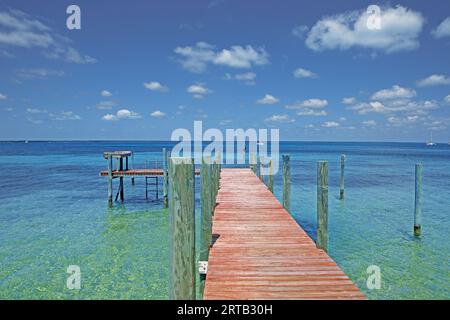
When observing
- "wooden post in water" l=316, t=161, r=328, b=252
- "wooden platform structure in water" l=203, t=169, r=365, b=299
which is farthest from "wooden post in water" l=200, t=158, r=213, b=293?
"wooden post in water" l=316, t=161, r=328, b=252

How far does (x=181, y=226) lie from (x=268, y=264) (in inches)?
115

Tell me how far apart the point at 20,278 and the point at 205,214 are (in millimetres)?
6325

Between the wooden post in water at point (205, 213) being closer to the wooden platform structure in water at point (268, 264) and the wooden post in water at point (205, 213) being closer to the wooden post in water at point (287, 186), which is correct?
the wooden platform structure in water at point (268, 264)

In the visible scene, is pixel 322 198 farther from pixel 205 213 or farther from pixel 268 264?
pixel 205 213

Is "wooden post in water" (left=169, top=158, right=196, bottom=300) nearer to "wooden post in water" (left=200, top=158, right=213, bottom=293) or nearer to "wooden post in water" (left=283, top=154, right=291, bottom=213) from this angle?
"wooden post in water" (left=200, top=158, right=213, bottom=293)

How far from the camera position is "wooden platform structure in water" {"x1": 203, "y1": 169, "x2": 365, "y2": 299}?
4.25 meters

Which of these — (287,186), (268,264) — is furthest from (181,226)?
(287,186)

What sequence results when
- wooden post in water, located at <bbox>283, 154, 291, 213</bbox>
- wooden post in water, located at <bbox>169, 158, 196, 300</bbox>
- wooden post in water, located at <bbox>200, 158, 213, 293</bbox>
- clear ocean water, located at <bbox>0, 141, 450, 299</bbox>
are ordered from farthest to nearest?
wooden post in water, located at <bbox>283, 154, 291, 213</bbox>, clear ocean water, located at <bbox>0, 141, 450, 299</bbox>, wooden post in water, located at <bbox>200, 158, 213, 293</bbox>, wooden post in water, located at <bbox>169, 158, 196, 300</bbox>

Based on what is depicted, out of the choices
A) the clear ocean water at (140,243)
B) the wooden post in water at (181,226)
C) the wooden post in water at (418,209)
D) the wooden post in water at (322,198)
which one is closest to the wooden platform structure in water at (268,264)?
the wooden post in water at (322,198)

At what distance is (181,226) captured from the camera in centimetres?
278

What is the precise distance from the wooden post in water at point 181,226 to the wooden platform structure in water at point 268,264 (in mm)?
1439

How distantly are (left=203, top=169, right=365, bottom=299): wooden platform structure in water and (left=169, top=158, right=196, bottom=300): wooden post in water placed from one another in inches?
56.7
